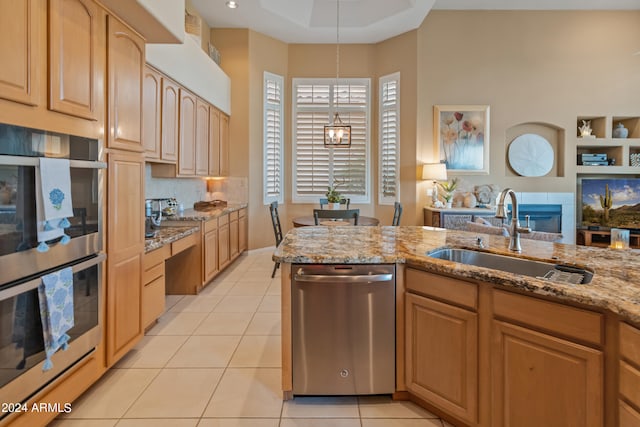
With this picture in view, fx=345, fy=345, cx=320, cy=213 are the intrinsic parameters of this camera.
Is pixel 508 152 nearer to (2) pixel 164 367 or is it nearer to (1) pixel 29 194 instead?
(2) pixel 164 367

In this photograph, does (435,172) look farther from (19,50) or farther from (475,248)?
(19,50)

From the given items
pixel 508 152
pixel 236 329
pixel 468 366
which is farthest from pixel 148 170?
pixel 508 152

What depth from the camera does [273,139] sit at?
21.3ft

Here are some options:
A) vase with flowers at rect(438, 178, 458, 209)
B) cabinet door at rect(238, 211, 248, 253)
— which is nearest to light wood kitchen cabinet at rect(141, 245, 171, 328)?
cabinet door at rect(238, 211, 248, 253)

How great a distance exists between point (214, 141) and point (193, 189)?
0.81m

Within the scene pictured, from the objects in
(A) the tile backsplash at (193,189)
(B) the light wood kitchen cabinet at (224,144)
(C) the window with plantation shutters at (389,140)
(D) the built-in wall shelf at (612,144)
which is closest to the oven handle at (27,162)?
(A) the tile backsplash at (193,189)

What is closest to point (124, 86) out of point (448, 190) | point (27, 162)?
point (27, 162)

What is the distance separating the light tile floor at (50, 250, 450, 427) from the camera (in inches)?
76.8

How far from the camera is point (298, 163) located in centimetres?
671

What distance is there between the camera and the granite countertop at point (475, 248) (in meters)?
1.32

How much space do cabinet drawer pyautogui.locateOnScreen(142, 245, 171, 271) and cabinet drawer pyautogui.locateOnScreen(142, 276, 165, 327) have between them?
159 mm

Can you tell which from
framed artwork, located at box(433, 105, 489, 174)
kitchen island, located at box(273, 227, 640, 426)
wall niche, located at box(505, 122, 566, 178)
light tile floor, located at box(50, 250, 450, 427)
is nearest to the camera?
kitchen island, located at box(273, 227, 640, 426)

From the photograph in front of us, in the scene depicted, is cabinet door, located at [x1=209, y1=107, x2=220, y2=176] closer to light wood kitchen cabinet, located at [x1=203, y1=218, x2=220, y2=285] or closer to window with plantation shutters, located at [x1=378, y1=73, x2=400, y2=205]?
light wood kitchen cabinet, located at [x1=203, y1=218, x2=220, y2=285]

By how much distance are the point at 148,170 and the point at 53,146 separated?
8.01 feet
